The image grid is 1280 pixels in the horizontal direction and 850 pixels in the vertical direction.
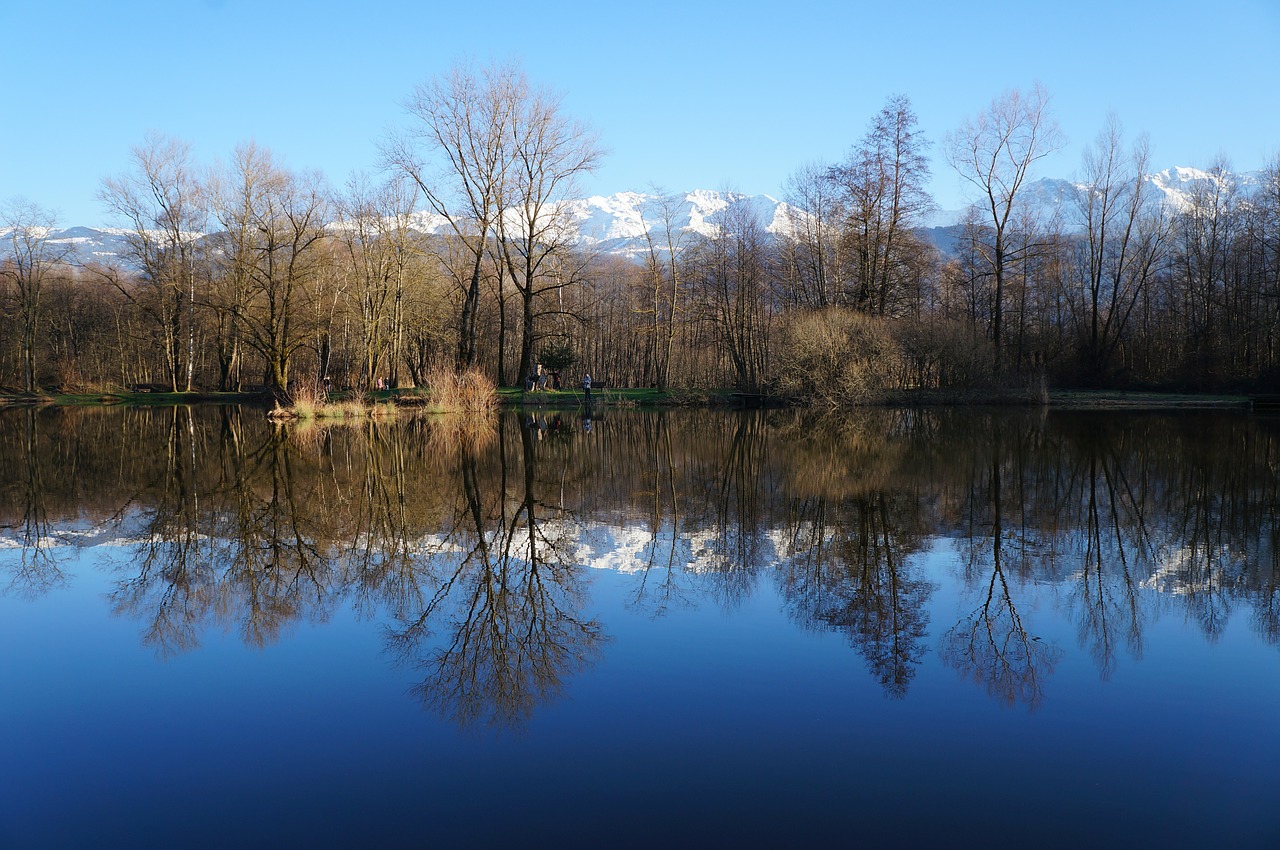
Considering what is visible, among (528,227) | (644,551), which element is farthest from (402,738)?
(528,227)

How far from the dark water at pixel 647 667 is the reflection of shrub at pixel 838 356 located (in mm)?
18260

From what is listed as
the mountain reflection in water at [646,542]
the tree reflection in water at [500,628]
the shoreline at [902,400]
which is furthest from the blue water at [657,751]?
the shoreline at [902,400]

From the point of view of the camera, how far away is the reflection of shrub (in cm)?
2950

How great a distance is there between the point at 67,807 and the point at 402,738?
1.43m

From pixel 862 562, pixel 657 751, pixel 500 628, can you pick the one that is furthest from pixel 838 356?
pixel 657 751

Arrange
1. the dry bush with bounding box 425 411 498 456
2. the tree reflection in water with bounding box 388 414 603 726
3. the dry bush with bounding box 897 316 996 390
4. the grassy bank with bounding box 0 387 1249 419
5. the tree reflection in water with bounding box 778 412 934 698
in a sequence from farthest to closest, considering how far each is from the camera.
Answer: the dry bush with bounding box 897 316 996 390
the grassy bank with bounding box 0 387 1249 419
the dry bush with bounding box 425 411 498 456
the tree reflection in water with bounding box 778 412 934 698
the tree reflection in water with bounding box 388 414 603 726

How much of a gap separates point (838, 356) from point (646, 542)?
2259 cm

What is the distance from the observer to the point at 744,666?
5223 millimetres

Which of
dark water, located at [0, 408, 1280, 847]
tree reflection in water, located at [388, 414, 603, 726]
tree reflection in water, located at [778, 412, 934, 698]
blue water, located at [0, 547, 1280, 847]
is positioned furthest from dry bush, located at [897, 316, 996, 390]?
blue water, located at [0, 547, 1280, 847]

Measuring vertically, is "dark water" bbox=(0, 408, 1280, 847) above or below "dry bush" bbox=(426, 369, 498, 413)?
below

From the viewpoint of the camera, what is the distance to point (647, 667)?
5.25m

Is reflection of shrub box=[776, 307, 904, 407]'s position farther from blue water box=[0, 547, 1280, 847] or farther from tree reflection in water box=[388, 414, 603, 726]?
blue water box=[0, 547, 1280, 847]

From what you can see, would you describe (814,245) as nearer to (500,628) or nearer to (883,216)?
(883,216)

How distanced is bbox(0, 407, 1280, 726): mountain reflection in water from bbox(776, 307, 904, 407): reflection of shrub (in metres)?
12.6
